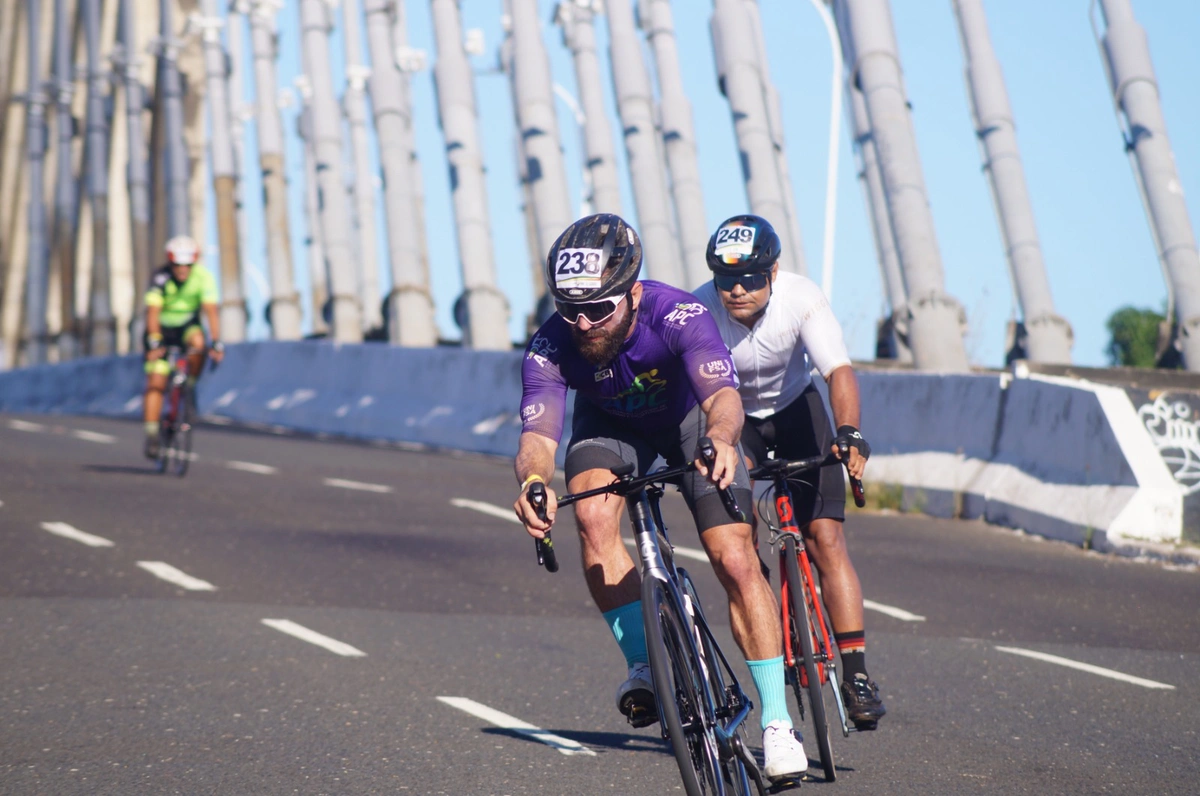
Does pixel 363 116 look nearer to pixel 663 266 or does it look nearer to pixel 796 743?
pixel 663 266

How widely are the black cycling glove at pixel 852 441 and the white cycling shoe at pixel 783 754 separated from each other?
45.8 inches

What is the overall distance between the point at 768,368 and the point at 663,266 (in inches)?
1032

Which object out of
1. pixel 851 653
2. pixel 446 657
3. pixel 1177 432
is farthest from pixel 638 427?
pixel 1177 432

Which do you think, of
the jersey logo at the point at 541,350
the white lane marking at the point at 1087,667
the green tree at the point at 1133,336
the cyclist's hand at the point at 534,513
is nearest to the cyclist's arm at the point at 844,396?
the jersey logo at the point at 541,350

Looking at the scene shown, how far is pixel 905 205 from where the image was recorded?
58.9ft

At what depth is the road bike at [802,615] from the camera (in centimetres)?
647

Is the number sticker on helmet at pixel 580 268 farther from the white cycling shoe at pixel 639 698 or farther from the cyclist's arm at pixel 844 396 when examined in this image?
the cyclist's arm at pixel 844 396

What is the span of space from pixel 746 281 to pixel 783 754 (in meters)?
1.99

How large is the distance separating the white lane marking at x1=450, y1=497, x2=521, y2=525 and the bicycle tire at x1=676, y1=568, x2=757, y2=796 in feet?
28.5

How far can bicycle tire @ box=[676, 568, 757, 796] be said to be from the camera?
5.39 meters

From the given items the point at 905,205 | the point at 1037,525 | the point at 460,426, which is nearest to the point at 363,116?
the point at 460,426

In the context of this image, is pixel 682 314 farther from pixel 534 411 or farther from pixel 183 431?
pixel 183 431

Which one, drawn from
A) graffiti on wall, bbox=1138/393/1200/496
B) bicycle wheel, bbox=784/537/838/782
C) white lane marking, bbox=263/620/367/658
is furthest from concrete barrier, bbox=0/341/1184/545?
bicycle wheel, bbox=784/537/838/782

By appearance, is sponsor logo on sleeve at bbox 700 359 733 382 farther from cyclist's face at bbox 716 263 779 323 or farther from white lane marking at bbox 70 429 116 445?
white lane marking at bbox 70 429 116 445
